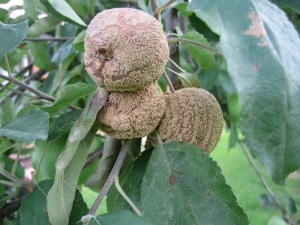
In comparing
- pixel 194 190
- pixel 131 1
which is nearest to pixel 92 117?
pixel 194 190

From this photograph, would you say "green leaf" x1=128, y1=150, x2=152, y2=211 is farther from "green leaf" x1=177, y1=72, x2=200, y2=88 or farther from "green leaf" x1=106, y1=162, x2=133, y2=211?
"green leaf" x1=177, y1=72, x2=200, y2=88

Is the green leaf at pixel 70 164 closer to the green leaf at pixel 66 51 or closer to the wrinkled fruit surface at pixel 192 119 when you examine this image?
the wrinkled fruit surface at pixel 192 119

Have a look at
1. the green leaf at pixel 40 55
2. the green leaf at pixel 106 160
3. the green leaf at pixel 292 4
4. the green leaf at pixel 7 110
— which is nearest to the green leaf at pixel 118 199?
the green leaf at pixel 106 160

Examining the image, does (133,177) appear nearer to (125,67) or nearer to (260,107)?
(125,67)

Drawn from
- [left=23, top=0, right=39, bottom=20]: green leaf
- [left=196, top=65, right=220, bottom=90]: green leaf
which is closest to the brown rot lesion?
[left=23, top=0, right=39, bottom=20]: green leaf

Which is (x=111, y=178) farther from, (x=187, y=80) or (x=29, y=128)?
(x=187, y=80)
